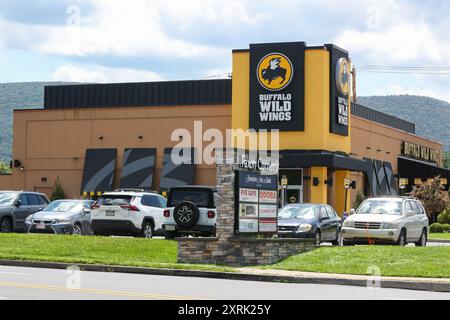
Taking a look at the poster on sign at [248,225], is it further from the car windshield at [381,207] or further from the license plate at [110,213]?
the license plate at [110,213]

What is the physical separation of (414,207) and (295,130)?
22350 millimetres

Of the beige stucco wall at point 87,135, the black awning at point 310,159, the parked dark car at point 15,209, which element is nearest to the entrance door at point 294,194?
the black awning at point 310,159

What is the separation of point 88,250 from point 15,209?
8072 millimetres

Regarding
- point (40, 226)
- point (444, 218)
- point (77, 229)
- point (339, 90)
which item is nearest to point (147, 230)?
point (77, 229)

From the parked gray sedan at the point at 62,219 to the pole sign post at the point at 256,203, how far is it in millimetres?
8991

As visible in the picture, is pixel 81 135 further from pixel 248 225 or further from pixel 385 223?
pixel 248 225

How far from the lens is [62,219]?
31641 mm

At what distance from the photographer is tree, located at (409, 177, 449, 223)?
62.7 m

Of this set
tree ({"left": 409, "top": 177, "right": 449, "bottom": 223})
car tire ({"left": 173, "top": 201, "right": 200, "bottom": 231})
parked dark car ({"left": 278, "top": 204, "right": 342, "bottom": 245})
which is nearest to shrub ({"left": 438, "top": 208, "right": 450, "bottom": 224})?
tree ({"left": 409, "top": 177, "right": 449, "bottom": 223})

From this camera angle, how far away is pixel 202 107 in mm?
57531
